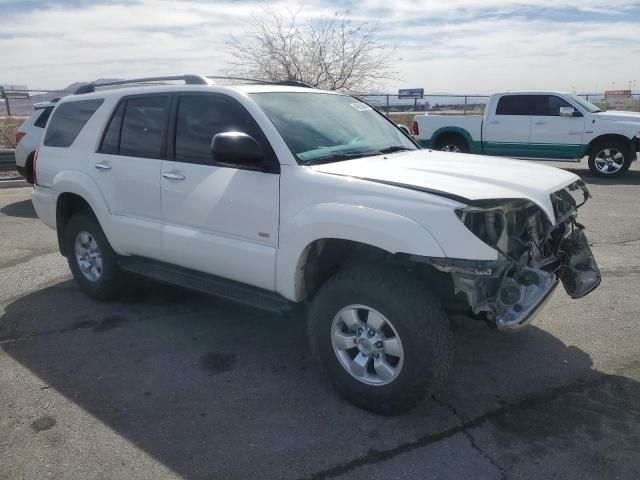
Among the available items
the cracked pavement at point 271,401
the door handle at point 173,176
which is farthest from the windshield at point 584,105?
the door handle at point 173,176

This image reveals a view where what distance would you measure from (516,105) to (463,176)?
11231 mm

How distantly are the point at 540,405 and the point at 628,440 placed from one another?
0.51 metres

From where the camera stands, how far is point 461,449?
9.91 ft

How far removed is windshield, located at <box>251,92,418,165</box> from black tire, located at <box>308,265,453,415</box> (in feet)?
2.91

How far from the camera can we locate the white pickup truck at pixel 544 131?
12562 mm

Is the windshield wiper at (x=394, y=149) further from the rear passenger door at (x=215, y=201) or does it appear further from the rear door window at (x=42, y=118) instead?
the rear door window at (x=42, y=118)

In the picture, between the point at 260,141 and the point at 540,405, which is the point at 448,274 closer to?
the point at 540,405

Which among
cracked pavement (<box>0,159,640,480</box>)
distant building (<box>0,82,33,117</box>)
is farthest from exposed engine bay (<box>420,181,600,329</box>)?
distant building (<box>0,82,33,117</box>)

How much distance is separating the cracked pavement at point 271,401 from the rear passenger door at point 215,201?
0.73m

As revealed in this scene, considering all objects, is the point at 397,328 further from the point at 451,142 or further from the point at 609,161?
the point at 451,142

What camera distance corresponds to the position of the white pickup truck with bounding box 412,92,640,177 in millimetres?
12562

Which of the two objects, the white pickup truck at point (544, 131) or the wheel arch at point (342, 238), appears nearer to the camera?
the wheel arch at point (342, 238)

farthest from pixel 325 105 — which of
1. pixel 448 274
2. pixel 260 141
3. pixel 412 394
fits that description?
pixel 412 394

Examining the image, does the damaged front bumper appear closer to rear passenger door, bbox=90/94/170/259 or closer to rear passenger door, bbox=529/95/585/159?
rear passenger door, bbox=90/94/170/259
